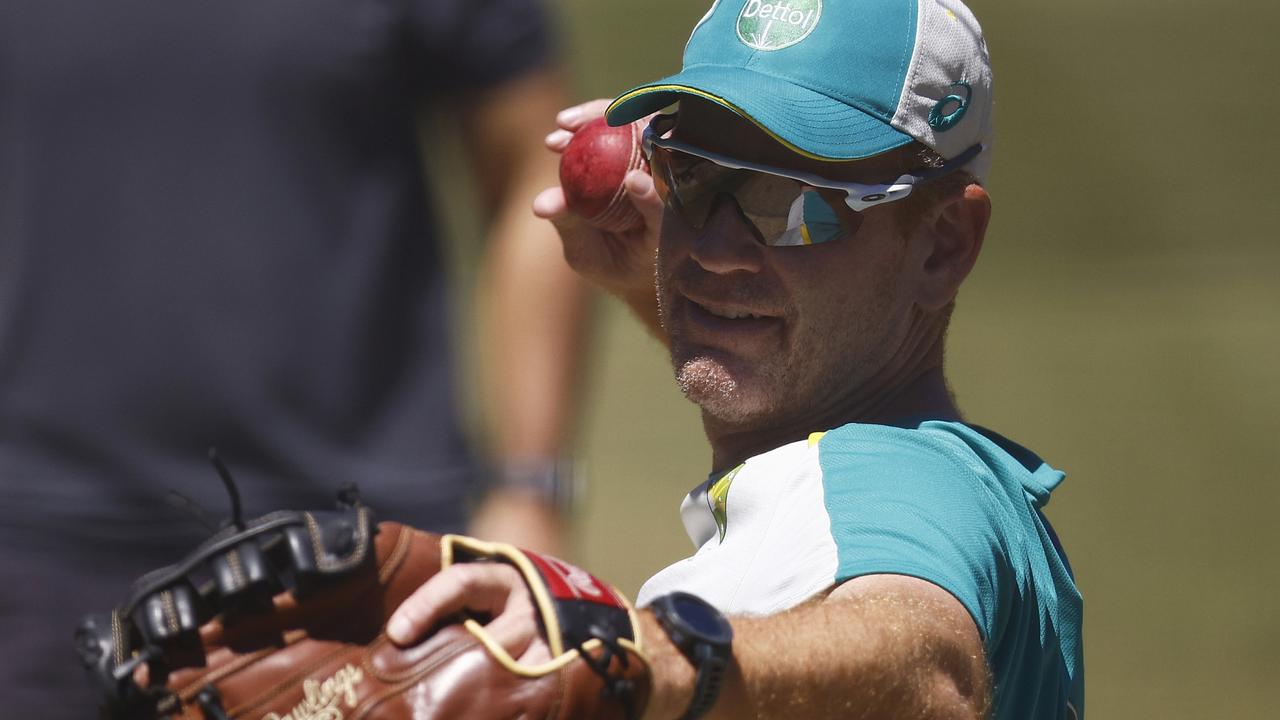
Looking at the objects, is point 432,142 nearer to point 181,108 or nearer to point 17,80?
point 181,108

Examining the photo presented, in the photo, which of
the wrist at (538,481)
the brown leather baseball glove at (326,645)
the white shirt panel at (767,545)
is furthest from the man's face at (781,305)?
the wrist at (538,481)

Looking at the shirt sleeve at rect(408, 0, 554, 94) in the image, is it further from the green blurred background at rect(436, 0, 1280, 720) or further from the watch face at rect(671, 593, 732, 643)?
Answer: the green blurred background at rect(436, 0, 1280, 720)

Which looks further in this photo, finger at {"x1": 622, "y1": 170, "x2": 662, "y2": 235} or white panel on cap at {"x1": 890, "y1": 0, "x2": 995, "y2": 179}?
finger at {"x1": 622, "y1": 170, "x2": 662, "y2": 235}

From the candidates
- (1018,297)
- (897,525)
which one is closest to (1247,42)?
(1018,297)

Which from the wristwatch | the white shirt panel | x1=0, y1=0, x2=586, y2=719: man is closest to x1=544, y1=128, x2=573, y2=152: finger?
x1=0, y1=0, x2=586, y2=719: man

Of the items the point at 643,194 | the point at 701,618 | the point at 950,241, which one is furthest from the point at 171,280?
the point at 701,618

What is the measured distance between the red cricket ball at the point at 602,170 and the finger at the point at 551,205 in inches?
1.0

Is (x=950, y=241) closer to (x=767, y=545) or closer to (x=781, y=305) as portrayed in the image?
(x=781, y=305)

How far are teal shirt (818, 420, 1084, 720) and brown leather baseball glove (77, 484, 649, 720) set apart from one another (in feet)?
1.01

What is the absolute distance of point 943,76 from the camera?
2037 millimetres

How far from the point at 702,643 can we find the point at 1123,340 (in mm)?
7583

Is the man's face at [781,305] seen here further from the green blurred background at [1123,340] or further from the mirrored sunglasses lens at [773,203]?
the green blurred background at [1123,340]

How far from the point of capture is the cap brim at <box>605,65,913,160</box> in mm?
1975

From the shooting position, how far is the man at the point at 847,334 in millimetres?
1741
